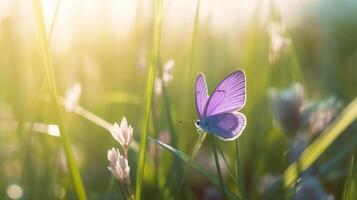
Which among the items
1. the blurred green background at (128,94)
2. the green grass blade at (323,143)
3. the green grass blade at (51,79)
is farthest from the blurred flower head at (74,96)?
the green grass blade at (323,143)

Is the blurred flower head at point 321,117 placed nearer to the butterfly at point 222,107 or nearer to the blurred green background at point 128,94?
the blurred green background at point 128,94

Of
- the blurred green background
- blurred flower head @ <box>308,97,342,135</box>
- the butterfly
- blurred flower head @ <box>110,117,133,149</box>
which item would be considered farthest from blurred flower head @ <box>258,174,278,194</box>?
blurred flower head @ <box>110,117,133,149</box>

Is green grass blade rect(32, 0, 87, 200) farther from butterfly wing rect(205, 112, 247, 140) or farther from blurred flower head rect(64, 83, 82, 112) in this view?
blurred flower head rect(64, 83, 82, 112)

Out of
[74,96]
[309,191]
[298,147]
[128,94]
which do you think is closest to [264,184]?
[298,147]

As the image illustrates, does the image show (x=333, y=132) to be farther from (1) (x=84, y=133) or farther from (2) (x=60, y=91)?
(2) (x=60, y=91)

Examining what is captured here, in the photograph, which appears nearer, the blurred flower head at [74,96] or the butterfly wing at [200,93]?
the butterfly wing at [200,93]

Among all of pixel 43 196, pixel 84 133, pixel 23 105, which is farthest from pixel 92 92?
pixel 43 196
